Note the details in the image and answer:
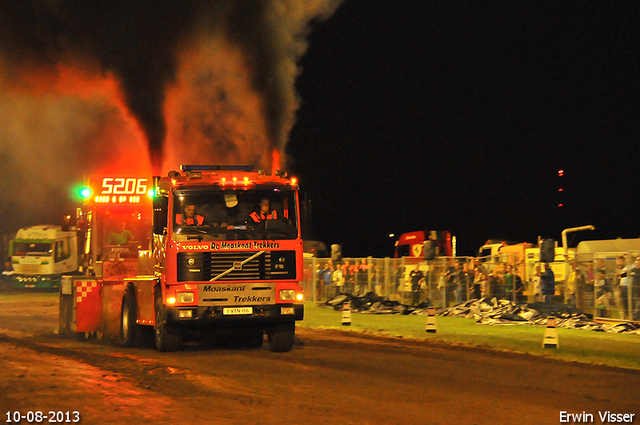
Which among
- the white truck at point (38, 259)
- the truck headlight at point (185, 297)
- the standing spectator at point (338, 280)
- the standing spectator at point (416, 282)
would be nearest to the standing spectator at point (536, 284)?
the standing spectator at point (416, 282)

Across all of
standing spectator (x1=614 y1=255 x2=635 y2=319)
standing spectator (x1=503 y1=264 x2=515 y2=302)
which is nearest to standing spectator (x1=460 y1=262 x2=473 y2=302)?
standing spectator (x1=503 y1=264 x2=515 y2=302)

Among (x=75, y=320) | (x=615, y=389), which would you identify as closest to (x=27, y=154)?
(x=75, y=320)

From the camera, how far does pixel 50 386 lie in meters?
10.1

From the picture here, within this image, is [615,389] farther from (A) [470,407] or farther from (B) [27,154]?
(B) [27,154]

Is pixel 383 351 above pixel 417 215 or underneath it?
underneath

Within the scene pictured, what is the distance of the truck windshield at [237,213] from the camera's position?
44.9ft

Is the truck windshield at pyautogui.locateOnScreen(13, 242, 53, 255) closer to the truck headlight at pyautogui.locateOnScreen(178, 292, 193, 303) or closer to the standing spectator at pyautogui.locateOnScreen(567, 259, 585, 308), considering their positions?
the standing spectator at pyautogui.locateOnScreen(567, 259, 585, 308)

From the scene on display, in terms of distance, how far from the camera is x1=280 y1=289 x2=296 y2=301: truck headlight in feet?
45.6

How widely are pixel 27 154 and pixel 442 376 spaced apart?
3511 cm

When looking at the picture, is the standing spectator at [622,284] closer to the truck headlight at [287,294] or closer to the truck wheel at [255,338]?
the truck wheel at [255,338]

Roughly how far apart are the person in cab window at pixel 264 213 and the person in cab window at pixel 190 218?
906 mm

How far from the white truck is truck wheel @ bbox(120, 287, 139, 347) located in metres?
31.3

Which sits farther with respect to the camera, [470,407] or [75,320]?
[75,320]

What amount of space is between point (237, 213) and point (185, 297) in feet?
5.79
